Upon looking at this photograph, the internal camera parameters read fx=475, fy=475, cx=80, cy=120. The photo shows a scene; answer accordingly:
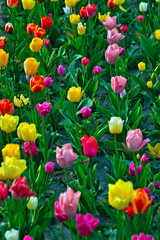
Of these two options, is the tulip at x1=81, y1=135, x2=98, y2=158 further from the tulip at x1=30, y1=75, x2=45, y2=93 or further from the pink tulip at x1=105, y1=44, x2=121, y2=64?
the pink tulip at x1=105, y1=44, x2=121, y2=64

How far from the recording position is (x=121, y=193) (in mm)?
1691

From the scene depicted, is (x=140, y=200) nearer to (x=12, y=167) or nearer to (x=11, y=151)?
(x=12, y=167)

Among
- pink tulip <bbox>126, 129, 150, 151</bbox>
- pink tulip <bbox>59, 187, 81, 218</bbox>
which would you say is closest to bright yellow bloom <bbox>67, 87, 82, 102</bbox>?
pink tulip <bbox>126, 129, 150, 151</bbox>

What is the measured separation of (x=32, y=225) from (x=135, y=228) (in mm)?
534

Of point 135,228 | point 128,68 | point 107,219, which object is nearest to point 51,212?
point 107,219

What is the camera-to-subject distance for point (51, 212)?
7.47ft

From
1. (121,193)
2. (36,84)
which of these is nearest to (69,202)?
(121,193)

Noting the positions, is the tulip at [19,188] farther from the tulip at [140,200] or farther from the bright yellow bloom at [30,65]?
the bright yellow bloom at [30,65]

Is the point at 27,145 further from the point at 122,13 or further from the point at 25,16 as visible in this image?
the point at 122,13

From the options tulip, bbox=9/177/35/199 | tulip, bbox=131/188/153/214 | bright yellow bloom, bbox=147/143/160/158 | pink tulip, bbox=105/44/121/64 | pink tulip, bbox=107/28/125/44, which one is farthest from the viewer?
pink tulip, bbox=107/28/125/44

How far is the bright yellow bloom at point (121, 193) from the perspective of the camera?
167cm

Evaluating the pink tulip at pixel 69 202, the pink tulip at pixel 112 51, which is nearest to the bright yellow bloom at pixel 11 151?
the pink tulip at pixel 69 202

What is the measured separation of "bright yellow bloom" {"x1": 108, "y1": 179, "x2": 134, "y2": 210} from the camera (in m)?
1.67

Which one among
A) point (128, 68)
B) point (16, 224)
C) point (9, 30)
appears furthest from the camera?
point (128, 68)
